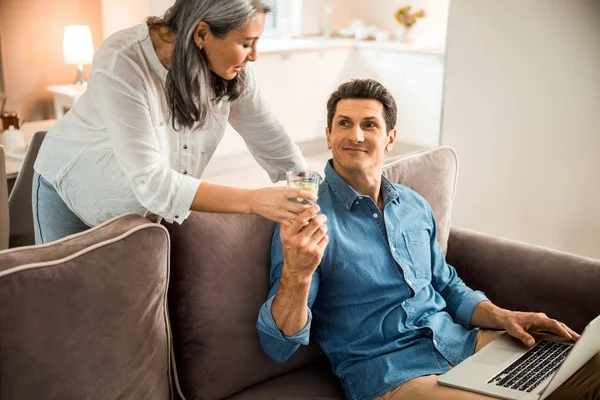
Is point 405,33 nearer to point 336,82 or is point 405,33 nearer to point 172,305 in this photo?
point 336,82

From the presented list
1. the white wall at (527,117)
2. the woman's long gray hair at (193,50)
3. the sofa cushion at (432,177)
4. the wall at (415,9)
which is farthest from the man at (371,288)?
the wall at (415,9)

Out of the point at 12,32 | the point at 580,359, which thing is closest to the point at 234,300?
the point at 580,359

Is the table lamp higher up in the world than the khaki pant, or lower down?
higher up

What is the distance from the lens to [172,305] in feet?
5.35

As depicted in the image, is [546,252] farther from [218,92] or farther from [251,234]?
[218,92]

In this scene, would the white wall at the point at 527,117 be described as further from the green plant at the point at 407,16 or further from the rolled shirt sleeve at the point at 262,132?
the green plant at the point at 407,16

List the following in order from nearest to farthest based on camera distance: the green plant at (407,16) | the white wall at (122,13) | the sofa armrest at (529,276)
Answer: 1. the sofa armrest at (529,276)
2. the white wall at (122,13)
3. the green plant at (407,16)

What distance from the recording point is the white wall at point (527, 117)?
9.59ft

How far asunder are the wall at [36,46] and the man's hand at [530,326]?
3720 mm

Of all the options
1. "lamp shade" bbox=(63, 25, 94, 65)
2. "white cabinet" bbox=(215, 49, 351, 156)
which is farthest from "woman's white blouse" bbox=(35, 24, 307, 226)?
"white cabinet" bbox=(215, 49, 351, 156)

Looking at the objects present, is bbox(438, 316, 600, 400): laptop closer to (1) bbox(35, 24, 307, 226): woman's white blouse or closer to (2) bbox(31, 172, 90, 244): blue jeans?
(1) bbox(35, 24, 307, 226): woman's white blouse

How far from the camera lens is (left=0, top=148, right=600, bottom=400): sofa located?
1303 mm

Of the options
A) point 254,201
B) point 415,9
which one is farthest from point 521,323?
point 415,9

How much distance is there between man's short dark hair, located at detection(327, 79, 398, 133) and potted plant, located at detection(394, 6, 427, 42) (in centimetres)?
444
